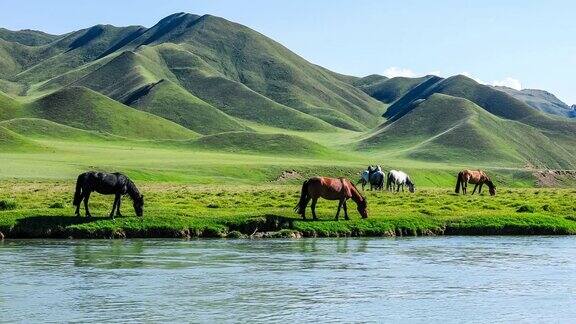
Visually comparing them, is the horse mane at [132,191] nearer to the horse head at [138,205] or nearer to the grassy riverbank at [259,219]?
the horse head at [138,205]

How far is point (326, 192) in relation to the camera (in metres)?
45.1

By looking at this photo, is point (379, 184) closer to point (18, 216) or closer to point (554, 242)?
point (554, 242)

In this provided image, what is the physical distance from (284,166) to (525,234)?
86.2 m

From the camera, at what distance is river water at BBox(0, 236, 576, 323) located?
22.9 meters

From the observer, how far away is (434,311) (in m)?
23.7

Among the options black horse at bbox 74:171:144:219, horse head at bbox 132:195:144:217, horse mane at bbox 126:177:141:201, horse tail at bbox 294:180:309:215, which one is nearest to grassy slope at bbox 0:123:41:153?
black horse at bbox 74:171:144:219

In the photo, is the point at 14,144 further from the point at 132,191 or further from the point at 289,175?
the point at 132,191

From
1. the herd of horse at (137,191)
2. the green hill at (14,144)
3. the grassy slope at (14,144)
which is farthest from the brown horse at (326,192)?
the green hill at (14,144)

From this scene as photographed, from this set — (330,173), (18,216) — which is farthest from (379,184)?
(330,173)

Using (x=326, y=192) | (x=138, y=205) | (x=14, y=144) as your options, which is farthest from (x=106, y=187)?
(x=14, y=144)

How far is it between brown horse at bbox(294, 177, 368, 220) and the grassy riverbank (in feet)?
2.21

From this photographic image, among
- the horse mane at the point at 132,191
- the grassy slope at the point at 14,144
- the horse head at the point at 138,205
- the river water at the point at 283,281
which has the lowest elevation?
the river water at the point at 283,281

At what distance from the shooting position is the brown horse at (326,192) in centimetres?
4466

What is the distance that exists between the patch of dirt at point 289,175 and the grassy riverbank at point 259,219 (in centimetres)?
6601
